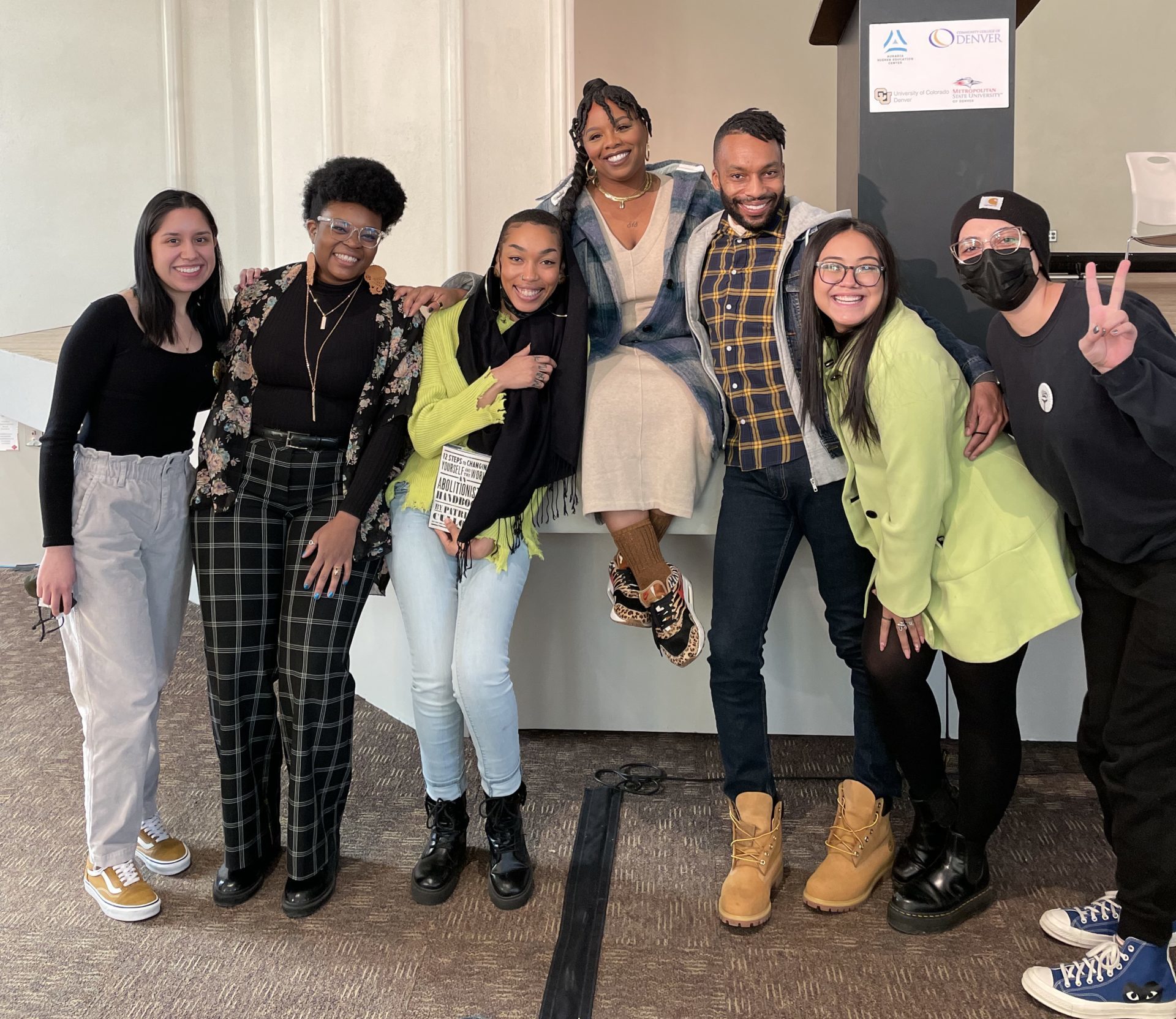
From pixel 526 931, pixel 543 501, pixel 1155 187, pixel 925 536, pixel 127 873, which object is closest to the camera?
pixel 925 536

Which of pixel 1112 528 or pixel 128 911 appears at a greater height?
pixel 1112 528

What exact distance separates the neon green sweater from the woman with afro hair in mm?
41

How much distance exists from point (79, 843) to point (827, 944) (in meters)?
1.85

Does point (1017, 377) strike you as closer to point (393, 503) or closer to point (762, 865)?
point (762, 865)

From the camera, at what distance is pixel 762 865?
2.29m

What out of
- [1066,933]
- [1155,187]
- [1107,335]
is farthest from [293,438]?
[1155,187]

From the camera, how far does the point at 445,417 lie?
234cm

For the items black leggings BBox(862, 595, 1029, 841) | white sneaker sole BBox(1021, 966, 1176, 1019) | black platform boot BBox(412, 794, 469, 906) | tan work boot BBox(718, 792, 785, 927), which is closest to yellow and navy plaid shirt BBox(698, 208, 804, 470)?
black leggings BBox(862, 595, 1029, 841)

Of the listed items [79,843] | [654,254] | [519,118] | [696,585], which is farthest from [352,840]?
[519,118]

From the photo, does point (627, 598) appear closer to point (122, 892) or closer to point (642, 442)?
point (642, 442)

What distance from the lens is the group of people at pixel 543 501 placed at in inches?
81.4

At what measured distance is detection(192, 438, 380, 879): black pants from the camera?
7.47 ft

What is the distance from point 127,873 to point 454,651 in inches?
35.2

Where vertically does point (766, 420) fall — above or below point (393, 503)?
above
